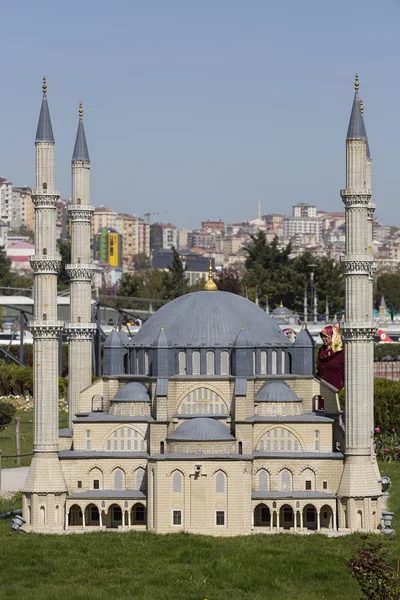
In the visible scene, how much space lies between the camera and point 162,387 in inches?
1425

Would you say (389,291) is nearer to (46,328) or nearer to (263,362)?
(263,362)

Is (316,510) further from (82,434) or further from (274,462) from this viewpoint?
(82,434)

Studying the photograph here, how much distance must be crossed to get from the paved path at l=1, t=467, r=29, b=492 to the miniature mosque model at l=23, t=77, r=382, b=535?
6.17 m

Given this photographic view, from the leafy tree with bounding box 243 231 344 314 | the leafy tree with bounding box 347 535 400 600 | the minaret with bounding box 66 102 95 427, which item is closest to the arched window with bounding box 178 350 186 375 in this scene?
the minaret with bounding box 66 102 95 427

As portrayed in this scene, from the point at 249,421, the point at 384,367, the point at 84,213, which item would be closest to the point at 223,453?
the point at 249,421

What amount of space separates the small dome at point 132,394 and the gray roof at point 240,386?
223 centimetres

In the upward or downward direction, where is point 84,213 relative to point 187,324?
upward

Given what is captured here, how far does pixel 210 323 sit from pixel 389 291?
127022 millimetres

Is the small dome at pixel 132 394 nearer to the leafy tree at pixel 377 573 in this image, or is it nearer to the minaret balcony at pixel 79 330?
the minaret balcony at pixel 79 330

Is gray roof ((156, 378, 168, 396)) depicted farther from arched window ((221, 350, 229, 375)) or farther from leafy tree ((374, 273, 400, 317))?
leafy tree ((374, 273, 400, 317))

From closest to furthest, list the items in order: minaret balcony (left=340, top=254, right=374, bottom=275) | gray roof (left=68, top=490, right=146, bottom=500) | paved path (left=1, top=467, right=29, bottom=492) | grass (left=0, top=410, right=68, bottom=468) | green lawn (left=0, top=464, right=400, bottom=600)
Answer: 1. green lawn (left=0, top=464, right=400, bottom=600)
2. gray roof (left=68, top=490, right=146, bottom=500)
3. minaret balcony (left=340, top=254, right=374, bottom=275)
4. paved path (left=1, top=467, right=29, bottom=492)
5. grass (left=0, top=410, right=68, bottom=468)

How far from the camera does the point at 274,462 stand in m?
36.0

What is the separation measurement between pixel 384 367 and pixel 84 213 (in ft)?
154

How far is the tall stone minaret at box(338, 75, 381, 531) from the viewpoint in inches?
1393
